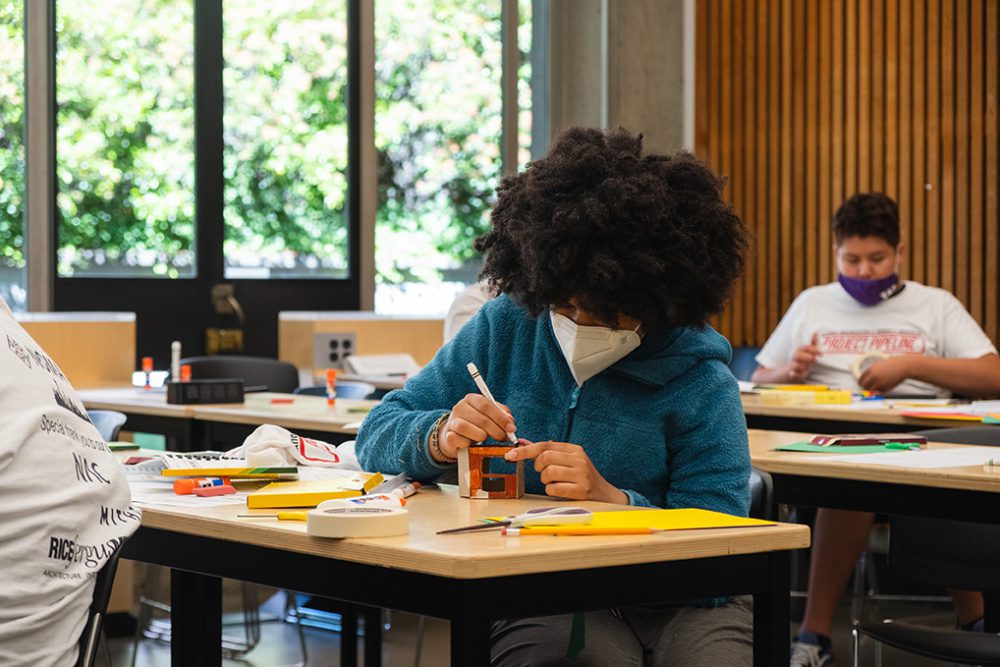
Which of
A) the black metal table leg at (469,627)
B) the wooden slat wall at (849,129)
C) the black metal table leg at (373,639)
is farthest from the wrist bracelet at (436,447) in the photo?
the wooden slat wall at (849,129)

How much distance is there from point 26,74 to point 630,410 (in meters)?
4.63

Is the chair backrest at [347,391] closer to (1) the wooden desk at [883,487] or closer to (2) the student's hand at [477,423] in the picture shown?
(1) the wooden desk at [883,487]

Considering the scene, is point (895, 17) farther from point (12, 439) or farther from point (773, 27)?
point (12, 439)

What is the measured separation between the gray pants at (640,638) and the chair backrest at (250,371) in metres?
3.67

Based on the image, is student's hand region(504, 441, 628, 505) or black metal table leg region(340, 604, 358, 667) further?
black metal table leg region(340, 604, 358, 667)

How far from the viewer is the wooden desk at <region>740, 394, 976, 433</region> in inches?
164

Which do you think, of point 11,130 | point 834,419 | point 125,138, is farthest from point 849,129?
point 11,130

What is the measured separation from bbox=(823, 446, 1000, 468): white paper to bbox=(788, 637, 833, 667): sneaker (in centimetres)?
129

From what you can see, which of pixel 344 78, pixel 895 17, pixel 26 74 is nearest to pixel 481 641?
pixel 26 74

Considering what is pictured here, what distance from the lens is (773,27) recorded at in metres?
8.05

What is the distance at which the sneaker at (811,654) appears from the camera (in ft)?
14.2

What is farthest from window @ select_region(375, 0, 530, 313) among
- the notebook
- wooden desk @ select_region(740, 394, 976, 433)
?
the notebook

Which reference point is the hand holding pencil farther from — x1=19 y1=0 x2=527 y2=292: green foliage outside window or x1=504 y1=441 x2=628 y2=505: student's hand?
x1=19 y1=0 x2=527 y2=292: green foliage outside window

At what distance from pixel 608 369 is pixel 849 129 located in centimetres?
583
